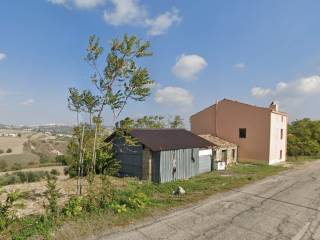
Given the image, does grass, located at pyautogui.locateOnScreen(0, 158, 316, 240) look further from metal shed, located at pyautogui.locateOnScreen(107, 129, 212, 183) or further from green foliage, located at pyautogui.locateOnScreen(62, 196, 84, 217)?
metal shed, located at pyautogui.locateOnScreen(107, 129, 212, 183)

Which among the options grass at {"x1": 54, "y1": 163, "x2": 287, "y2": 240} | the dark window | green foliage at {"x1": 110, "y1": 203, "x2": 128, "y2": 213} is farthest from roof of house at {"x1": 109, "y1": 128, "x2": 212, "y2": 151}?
the dark window

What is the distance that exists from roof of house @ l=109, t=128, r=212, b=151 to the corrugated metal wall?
0.41m

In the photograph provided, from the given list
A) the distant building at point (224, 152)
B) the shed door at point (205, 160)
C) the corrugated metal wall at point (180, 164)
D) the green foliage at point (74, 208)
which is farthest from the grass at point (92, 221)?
the distant building at point (224, 152)

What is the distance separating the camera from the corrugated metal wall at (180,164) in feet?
62.4

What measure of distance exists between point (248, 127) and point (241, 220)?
23.4m

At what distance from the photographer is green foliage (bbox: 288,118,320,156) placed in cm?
4119

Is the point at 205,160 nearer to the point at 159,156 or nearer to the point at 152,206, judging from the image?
the point at 159,156

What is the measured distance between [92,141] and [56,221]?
3906 millimetres

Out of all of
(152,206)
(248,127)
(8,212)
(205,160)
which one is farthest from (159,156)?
(248,127)

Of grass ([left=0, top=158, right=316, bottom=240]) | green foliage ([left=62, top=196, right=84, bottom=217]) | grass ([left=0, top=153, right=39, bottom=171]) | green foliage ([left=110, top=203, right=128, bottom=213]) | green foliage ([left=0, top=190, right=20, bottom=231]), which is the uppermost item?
green foliage ([left=0, top=190, right=20, bottom=231])

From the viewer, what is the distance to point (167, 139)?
21109mm

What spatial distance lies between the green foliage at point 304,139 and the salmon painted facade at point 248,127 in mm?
6015

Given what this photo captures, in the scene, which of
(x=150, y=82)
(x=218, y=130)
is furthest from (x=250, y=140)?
(x=150, y=82)

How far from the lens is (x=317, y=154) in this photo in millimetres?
43906
